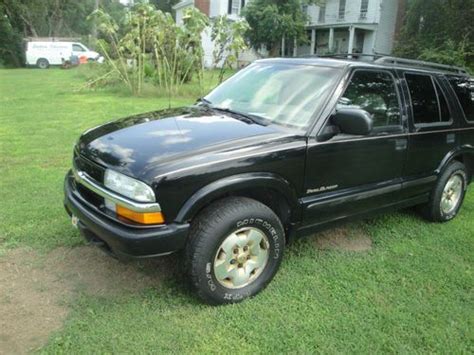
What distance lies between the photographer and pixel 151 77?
16.4 metres

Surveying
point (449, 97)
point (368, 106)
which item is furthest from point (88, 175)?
point (449, 97)

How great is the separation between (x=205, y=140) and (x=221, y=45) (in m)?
12.6

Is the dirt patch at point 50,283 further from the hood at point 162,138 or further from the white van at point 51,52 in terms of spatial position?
the white van at point 51,52

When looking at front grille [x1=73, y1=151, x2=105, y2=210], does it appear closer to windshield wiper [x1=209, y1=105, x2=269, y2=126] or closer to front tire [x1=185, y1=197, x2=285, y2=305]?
front tire [x1=185, y1=197, x2=285, y2=305]

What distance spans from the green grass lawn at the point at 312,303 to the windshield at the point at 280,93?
4.17 ft

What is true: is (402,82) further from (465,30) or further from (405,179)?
(465,30)

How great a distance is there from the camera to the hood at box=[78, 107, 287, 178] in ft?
9.48

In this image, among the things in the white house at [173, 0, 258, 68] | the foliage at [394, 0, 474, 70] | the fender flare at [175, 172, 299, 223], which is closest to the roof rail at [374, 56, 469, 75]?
the fender flare at [175, 172, 299, 223]

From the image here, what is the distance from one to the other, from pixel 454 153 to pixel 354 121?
1.97m

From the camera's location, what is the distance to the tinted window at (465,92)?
4773 mm

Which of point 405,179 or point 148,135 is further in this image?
point 405,179

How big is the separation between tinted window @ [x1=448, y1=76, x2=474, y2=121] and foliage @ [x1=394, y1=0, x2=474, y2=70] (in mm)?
9891

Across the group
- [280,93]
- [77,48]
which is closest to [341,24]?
[77,48]

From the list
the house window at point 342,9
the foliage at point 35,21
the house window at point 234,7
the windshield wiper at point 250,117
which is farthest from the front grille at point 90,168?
the foliage at point 35,21
